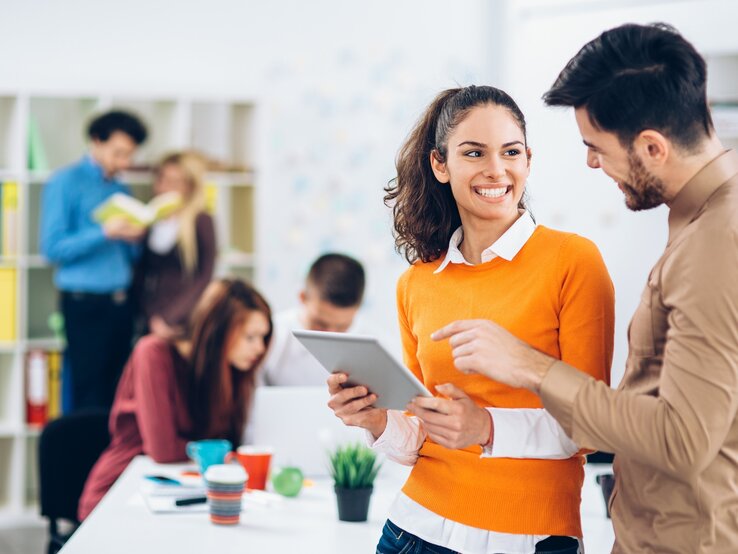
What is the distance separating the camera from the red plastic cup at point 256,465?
2.59 metres

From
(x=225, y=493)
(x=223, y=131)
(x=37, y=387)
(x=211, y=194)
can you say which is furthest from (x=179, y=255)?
(x=225, y=493)

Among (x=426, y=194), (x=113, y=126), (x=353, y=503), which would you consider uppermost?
(x=113, y=126)

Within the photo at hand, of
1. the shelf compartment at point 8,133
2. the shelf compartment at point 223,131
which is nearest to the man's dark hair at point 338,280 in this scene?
the shelf compartment at point 223,131

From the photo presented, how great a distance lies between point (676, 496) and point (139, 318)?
13.5ft

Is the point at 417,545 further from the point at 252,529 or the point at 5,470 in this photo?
the point at 5,470

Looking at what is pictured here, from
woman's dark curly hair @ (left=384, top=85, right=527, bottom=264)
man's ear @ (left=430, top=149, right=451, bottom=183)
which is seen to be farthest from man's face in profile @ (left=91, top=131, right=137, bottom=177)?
man's ear @ (left=430, top=149, right=451, bottom=183)

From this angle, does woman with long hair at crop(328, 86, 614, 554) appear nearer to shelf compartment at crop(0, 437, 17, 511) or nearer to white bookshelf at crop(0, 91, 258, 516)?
white bookshelf at crop(0, 91, 258, 516)

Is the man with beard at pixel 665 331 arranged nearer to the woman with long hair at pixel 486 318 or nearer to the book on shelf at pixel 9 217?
the woman with long hair at pixel 486 318

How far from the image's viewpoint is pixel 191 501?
7.97 feet

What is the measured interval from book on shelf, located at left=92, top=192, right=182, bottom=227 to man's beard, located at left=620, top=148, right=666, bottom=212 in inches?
152

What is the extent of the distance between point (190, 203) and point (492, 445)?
12.2 feet

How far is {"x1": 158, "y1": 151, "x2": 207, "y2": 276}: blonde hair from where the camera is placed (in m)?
5.03

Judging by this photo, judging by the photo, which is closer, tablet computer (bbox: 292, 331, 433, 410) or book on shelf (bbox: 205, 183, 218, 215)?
tablet computer (bbox: 292, 331, 433, 410)

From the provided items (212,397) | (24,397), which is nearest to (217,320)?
(212,397)
